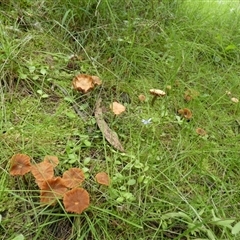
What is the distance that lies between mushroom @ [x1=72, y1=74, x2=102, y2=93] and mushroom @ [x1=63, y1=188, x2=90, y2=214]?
0.68 m

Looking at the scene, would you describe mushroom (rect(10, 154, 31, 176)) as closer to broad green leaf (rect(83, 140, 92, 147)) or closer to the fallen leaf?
broad green leaf (rect(83, 140, 92, 147))

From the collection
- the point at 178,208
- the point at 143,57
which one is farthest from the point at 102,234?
the point at 143,57

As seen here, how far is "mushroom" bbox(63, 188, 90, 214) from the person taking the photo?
113cm

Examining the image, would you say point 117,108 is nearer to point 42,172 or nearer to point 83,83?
point 83,83

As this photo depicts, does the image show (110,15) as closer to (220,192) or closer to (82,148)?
(82,148)

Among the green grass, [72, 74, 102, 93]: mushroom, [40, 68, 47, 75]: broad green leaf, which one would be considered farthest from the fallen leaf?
[40, 68, 47, 75]: broad green leaf

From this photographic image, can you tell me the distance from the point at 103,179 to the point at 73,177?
0.41ft

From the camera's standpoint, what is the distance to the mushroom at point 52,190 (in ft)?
3.79

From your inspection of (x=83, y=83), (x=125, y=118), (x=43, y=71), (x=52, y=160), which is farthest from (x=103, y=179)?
(x=43, y=71)

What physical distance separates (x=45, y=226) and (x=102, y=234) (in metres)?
0.22

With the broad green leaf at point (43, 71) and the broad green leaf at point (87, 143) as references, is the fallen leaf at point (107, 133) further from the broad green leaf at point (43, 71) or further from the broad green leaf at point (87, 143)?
the broad green leaf at point (43, 71)

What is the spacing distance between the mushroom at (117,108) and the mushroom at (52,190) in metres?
0.56

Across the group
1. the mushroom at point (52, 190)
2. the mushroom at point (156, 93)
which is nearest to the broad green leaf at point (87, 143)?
the mushroom at point (52, 190)

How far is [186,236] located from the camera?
121cm
